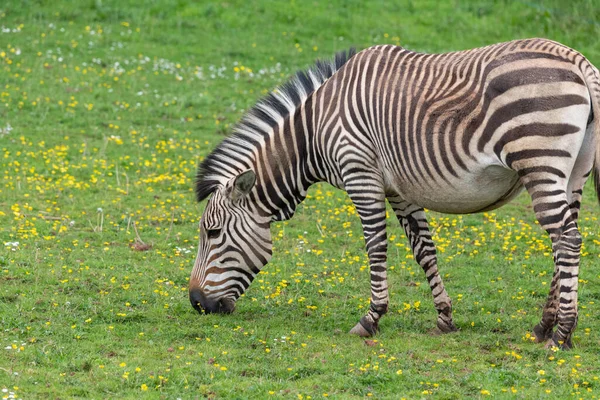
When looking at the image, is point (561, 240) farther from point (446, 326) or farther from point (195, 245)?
point (195, 245)

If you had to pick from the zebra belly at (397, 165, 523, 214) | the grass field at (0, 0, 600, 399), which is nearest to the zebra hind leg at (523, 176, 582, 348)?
the grass field at (0, 0, 600, 399)

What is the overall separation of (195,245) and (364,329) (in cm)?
372

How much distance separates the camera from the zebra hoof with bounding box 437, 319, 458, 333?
9.01 metres

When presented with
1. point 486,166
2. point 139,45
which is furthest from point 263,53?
point 486,166

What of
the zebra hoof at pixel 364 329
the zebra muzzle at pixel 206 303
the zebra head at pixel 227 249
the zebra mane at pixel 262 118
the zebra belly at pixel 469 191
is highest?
the zebra mane at pixel 262 118

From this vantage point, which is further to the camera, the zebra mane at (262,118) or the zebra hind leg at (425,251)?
the zebra mane at (262,118)

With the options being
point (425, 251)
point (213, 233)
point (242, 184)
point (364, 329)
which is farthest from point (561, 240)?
point (213, 233)

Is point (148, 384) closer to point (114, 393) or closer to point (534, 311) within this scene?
point (114, 393)

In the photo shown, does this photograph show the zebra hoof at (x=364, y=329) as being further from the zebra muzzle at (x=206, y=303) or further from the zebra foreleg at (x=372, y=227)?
the zebra muzzle at (x=206, y=303)

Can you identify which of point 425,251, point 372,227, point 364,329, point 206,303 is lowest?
point 364,329

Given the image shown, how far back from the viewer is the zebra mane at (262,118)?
9516 millimetres

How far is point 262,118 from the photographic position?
9.64 metres

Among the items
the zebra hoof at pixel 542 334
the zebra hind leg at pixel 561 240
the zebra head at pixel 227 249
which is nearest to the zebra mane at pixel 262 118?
the zebra head at pixel 227 249

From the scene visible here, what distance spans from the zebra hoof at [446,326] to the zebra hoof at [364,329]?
0.65 m
